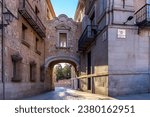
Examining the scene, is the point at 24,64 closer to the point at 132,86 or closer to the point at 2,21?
the point at 2,21

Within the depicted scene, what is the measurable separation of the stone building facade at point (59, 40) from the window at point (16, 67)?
29.2 feet

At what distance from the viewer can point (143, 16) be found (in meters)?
11.8

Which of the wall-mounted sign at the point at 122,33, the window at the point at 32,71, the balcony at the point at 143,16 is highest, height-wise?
the balcony at the point at 143,16

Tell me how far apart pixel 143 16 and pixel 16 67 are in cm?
717

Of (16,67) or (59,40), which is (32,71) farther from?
(59,40)

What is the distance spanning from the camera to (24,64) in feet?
44.8

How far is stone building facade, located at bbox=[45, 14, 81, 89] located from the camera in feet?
71.1

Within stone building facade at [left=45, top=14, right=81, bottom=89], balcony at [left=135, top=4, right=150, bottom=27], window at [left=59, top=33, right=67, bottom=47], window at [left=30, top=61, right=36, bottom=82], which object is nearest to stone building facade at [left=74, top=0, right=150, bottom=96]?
balcony at [left=135, top=4, right=150, bottom=27]

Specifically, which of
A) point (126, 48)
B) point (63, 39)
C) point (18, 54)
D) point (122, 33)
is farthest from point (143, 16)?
point (63, 39)

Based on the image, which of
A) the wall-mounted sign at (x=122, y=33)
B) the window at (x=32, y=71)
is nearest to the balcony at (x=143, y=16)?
the wall-mounted sign at (x=122, y=33)

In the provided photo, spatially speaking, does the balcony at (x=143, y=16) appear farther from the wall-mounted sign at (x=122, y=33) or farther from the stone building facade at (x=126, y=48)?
the wall-mounted sign at (x=122, y=33)

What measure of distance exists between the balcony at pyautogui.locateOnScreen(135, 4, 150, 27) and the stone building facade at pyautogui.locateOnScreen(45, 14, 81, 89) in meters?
10.4

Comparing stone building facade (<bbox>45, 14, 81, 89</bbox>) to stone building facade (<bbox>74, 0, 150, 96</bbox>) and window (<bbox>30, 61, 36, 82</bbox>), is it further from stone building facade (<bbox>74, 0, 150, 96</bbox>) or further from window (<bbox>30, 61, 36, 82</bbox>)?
stone building facade (<bbox>74, 0, 150, 96</bbox>)

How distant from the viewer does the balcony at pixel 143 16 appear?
1151 centimetres
